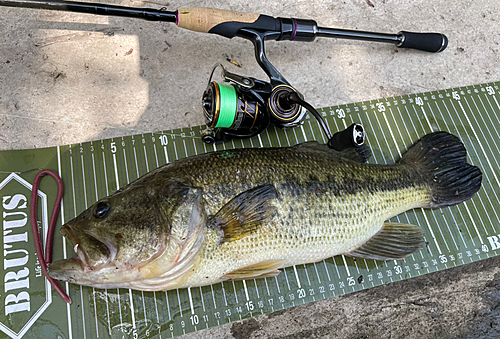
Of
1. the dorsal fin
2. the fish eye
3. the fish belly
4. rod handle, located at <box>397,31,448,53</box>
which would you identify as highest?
rod handle, located at <box>397,31,448,53</box>

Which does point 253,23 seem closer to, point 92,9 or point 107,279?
point 92,9

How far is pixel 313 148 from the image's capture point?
254 cm

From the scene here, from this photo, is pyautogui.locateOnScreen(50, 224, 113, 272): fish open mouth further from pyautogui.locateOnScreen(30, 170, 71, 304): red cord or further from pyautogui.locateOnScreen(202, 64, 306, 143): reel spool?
pyautogui.locateOnScreen(202, 64, 306, 143): reel spool

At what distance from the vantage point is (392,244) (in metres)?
2.53

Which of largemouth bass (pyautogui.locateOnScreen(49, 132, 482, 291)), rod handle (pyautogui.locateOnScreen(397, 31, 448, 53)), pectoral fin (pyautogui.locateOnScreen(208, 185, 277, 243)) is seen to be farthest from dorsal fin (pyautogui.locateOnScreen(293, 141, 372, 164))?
rod handle (pyautogui.locateOnScreen(397, 31, 448, 53))

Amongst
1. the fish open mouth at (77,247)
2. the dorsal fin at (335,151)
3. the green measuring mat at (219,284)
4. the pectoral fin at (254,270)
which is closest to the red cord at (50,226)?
the green measuring mat at (219,284)

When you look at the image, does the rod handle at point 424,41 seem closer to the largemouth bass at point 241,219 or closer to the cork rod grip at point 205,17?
the largemouth bass at point 241,219

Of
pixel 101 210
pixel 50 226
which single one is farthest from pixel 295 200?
pixel 50 226

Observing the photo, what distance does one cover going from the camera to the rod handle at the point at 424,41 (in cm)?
314

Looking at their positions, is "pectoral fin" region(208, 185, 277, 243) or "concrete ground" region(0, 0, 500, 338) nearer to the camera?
"pectoral fin" region(208, 185, 277, 243)

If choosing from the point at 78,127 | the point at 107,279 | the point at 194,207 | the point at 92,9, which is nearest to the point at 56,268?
the point at 107,279

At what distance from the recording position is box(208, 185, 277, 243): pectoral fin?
80.3 inches

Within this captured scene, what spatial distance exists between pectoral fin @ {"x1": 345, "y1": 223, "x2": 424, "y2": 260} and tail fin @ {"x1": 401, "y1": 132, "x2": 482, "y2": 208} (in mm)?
351

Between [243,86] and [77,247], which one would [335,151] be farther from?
[77,247]
